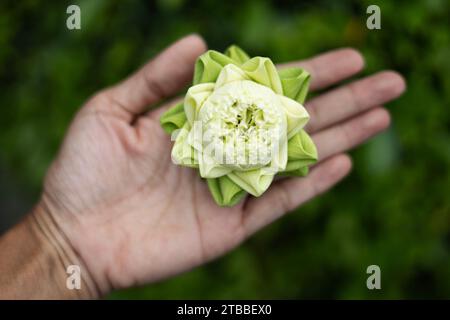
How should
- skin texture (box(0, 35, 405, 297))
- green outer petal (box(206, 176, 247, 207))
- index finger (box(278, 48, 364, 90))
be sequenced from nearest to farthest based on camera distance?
green outer petal (box(206, 176, 247, 207))
skin texture (box(0, 35, 405, 297))
index finger (box(278, 48, 364, 90))

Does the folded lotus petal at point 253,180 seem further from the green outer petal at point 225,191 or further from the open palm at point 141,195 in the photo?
the open palm at point 141,195

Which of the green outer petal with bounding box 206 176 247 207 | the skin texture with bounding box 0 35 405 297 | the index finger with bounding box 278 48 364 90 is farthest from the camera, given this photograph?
the index finger with bounding box 278 48 364 90

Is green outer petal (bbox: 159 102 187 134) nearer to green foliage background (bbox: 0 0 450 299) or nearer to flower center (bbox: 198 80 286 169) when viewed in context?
flower center (bbox: 198 80 286 169)

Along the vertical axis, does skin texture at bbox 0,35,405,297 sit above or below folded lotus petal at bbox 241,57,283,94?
below

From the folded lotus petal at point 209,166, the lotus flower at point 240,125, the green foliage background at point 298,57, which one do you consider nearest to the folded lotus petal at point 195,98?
the lotus flower at point 240,125

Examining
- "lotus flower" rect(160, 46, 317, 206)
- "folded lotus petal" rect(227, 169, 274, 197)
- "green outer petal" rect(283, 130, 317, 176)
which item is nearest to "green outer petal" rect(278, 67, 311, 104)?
"lotus flower" rect(160, 46, 317, 206)

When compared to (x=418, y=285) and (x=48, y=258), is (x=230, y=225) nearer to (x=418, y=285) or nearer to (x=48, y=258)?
(x=48, y=258)

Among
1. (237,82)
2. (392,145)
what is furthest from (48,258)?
(392,145)
